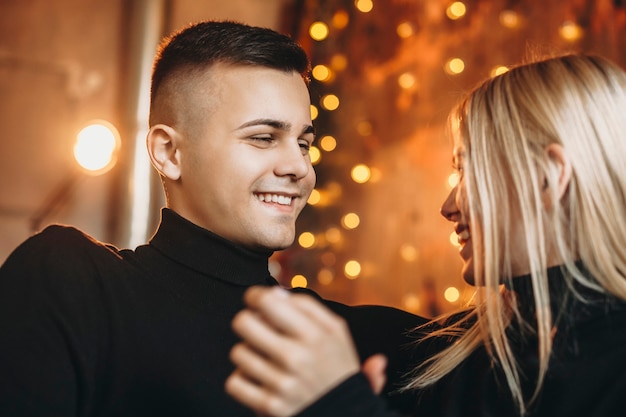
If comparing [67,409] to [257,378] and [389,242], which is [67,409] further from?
[389,242]

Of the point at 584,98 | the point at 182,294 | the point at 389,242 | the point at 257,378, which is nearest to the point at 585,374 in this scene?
the point at 584,98

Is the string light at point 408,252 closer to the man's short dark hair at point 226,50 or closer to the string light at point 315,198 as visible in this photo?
the string light at point 315,198

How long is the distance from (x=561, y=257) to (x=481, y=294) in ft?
0.91

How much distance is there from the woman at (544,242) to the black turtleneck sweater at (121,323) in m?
0.28

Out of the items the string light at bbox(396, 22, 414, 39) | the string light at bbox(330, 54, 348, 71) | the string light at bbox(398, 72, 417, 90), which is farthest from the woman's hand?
the string light at bbox(330, 54, 348, 71)

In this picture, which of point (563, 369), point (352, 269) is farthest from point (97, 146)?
point (563, 369)

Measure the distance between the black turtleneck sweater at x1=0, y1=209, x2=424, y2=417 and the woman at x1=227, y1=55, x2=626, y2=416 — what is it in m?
0.28

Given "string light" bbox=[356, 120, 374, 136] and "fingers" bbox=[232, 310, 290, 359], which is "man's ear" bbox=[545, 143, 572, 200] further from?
"string light" bbox=[356, 120, 374, 136]

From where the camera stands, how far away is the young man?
3.88 ft

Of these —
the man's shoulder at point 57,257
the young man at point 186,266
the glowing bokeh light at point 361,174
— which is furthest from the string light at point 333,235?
the man's shoulder at point 57,257

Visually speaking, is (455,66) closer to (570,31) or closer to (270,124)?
(570,31)

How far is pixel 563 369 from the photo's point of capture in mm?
1177

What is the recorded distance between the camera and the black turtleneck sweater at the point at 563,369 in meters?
1.11

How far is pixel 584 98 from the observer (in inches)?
49.6
